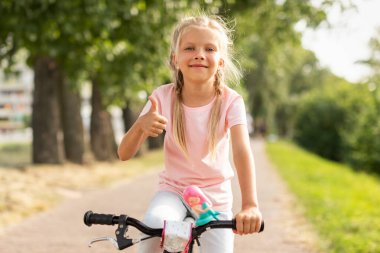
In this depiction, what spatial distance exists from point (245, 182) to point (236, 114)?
34cm

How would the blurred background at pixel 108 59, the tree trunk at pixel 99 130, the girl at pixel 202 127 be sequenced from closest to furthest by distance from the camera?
1. the girl at pixel 202 127
2. the blurred background at pixel 108 59
3. the tree trunk at pixel 99 130

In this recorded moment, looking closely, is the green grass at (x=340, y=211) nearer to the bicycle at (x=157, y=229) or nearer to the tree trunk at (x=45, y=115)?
the bicycle at (x=157, y=229)

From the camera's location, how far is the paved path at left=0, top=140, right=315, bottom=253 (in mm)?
6422

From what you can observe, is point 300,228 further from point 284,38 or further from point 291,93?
point 291,93

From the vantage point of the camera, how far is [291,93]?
62344 millimetres

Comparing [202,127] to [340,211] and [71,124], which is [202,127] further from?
[71,124]

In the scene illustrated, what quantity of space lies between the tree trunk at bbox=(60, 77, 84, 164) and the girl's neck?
45.3ft

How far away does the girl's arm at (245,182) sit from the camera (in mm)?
2318

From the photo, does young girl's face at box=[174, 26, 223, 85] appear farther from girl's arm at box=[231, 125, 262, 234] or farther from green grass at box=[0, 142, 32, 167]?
green grass at box=[0, 142, 32, 167]

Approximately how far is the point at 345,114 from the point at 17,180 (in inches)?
1026

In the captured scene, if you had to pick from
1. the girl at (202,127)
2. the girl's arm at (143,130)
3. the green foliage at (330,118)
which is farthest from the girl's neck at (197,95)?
the green foliage at (330,118)

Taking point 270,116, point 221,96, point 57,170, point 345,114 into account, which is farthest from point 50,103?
point 270,116

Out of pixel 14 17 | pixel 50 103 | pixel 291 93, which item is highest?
pixel 291 93

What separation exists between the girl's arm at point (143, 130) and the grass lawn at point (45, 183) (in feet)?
17.3
